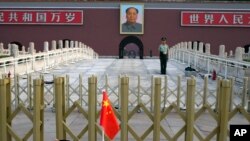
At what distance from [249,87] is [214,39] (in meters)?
30.7

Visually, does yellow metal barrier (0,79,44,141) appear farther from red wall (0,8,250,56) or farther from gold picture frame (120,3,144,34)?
red wall (0,8,250,56)

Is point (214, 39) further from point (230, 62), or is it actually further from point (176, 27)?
point (230, 62)

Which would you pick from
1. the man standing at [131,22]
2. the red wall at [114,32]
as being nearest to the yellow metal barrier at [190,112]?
the man standing at [131,22]

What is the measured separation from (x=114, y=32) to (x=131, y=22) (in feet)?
7.27

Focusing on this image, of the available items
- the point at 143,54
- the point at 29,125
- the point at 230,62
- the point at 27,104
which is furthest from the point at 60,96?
the point at 143,54

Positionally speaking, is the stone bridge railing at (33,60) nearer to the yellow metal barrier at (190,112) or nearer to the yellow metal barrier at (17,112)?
the yellow metal barrier at (17,112)

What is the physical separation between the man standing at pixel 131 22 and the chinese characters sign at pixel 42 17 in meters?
4.93

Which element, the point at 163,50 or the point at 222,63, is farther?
the point at 222,63

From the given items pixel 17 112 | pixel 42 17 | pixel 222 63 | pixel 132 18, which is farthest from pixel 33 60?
pixel 42 17

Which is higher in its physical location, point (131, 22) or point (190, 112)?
point (131, 22)

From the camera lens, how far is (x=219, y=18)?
124ft

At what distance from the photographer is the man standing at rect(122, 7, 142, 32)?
37.7m

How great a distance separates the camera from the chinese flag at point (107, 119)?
15.0 feet

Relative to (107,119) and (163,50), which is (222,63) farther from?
(107,119)
